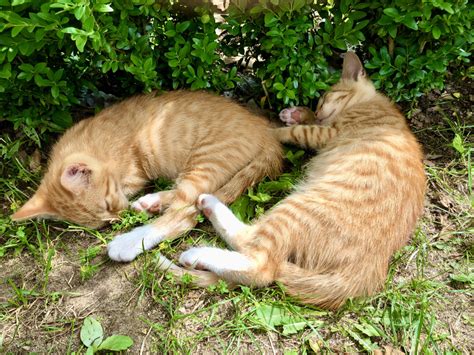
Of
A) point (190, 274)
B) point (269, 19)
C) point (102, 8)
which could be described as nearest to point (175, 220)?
point (190, 274)

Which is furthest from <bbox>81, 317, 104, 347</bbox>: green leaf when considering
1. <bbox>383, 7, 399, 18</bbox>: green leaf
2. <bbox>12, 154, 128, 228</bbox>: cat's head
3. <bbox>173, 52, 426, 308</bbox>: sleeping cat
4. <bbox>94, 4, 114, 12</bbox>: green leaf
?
<bbox>383, 7, 399, 18</bbox>: green leaf

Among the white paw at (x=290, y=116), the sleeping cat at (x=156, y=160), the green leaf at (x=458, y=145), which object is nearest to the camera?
the sleeping cat at (x=156, y=160)

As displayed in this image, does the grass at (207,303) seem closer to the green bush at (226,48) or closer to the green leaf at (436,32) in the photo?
the green bush at (226,48)

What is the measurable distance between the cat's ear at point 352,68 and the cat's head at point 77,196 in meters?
1.91

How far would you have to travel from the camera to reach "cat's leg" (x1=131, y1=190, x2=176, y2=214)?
122 inches

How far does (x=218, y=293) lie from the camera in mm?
2668

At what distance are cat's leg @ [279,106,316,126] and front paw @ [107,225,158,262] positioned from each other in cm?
140

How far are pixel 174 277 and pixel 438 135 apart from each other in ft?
7.83

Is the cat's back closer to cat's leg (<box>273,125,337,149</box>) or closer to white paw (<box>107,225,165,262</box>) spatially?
cat's leg (<box>273,125,337,149</box>)

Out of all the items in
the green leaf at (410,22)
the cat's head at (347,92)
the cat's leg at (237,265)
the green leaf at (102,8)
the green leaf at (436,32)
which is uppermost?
the green leaf at (102,8)

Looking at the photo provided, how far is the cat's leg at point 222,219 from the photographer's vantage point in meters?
2.84

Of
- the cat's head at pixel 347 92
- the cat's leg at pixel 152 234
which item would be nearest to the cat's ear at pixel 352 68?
the cat's head at pixel 347 92

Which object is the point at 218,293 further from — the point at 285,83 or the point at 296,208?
the point at 285,83

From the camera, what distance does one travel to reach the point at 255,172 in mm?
3154
